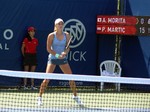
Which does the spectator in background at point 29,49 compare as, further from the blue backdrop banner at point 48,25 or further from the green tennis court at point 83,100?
the green tennis court at point 83,100

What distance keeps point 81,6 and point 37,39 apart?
1.35 m

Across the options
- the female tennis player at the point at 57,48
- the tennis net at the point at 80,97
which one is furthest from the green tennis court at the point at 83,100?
the female tennis player at the point at 57,48

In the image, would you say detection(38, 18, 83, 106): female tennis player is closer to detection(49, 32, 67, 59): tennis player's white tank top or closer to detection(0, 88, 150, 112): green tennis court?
detection(49, 32, 67, 59): tennis player's white tank top

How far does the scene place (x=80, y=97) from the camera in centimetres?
892

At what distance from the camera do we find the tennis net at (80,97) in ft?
19.9

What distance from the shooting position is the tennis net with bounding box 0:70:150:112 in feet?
19.9

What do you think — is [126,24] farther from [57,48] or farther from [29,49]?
[57,48]

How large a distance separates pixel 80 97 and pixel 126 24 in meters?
2.92

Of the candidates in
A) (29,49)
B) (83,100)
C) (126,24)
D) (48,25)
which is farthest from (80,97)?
(126,24)

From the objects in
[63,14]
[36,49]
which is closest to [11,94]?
[36,49]

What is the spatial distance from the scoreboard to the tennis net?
1.35m

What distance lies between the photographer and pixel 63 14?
11.2m

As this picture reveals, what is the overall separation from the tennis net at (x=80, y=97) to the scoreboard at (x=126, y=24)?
1354mm

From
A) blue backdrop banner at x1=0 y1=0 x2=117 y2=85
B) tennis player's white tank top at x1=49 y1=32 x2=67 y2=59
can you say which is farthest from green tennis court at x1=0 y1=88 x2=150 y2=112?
blue backdrop banner at x1=0 y1=0 x2=117 y2=85
